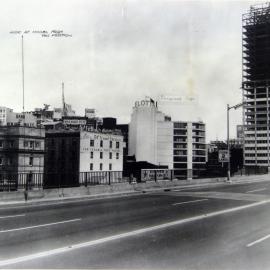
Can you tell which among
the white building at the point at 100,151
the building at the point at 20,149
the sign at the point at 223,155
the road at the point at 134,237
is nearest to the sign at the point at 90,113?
the white building at the point at 100,151

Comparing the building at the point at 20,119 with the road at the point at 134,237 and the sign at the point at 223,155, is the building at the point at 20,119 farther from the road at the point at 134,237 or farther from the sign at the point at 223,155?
the road at the point at 134,237

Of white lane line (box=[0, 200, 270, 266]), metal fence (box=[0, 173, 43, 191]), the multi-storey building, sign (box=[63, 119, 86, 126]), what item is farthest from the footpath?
the multi-storey building

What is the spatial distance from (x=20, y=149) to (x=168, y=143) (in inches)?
2646

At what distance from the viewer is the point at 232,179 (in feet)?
139

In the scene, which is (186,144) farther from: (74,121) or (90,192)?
(90,192)

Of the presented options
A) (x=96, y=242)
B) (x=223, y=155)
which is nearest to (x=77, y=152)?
(x=223, y=155)

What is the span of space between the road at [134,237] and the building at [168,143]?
118m

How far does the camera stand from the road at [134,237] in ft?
30.5

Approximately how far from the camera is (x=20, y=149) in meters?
98.8

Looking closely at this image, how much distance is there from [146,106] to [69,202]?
112m

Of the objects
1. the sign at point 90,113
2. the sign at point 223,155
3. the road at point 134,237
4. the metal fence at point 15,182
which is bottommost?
the road at point 134,237

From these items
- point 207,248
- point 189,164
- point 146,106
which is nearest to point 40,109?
point 146,106

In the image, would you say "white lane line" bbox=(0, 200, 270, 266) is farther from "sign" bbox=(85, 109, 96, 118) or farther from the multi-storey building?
the multi-storey building

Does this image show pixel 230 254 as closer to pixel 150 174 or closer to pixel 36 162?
pixel 150 174
